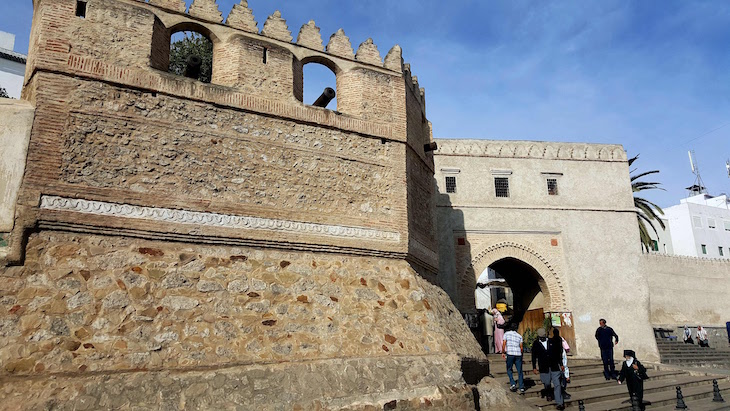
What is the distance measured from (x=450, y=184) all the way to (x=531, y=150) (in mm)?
2694

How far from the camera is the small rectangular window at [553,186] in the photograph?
1562cm

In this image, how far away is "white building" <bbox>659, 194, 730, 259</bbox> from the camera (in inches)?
1195

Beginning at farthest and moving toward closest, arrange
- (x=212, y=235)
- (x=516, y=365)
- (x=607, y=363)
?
(x=607, y=363), (x=516, y=365), (x=212, y=235)

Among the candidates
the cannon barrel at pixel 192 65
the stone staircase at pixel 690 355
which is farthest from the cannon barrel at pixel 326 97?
the stone staircase at pixel 690 355

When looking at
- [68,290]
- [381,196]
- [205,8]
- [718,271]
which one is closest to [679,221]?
[718,271]

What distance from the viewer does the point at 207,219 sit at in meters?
6.53

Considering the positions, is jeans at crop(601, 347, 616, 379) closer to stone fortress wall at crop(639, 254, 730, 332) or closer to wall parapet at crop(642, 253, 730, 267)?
stone fortress wall at crop(639, 254, 730, 332)

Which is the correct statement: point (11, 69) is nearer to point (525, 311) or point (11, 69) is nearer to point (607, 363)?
point (525, 311)

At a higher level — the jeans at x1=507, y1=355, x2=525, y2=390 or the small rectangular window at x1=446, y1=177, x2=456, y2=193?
the small rectangular window at x1=446, y1=177, x2=456, y2=193

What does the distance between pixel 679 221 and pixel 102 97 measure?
3223 centimetres

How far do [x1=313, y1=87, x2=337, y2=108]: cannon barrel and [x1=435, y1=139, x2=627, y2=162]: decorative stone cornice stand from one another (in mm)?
7428

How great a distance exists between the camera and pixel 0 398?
15.1 ft

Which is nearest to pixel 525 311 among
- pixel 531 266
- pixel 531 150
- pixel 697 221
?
pixel 531 266

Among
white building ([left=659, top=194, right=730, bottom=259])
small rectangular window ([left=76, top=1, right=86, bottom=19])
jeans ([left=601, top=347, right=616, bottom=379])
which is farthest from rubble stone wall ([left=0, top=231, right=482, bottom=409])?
white building ([left=659, top=194, right=730, bottom=259])
